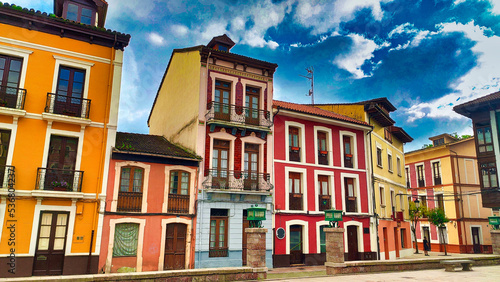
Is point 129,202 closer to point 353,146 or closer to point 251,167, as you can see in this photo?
point 251,167

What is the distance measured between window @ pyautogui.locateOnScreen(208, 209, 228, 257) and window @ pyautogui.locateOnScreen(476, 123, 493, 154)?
71.9ft

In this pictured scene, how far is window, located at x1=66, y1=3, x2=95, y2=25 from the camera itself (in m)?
17.9

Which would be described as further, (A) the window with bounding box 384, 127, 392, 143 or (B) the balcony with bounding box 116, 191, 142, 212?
(A) the window with bounding box 384, 127, 392, 143

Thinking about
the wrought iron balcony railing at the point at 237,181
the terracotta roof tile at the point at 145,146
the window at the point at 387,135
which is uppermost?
the window at the point at 387,135

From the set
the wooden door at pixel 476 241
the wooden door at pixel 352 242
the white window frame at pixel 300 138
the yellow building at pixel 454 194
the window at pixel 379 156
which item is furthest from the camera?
the yellow building at pixel 454 194

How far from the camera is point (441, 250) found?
A: 3666 cm

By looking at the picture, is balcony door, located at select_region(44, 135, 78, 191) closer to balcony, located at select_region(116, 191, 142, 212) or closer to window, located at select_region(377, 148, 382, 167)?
balcony, located at select_region(116, 191, 142, 212)

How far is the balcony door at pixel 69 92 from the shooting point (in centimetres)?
1661

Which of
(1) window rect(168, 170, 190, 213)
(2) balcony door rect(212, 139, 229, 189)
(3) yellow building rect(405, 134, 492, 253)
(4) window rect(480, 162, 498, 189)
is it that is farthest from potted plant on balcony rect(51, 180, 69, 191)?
(3) yellow building rect(405, 134, 492, 253)

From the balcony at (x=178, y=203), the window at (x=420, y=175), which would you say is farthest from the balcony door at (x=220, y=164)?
the window at (x=420, y=175)

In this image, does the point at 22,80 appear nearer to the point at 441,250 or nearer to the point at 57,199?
the point at 57,199

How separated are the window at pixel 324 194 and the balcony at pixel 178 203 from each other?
8860mm

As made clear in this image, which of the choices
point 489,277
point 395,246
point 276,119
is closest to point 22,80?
point 276,119

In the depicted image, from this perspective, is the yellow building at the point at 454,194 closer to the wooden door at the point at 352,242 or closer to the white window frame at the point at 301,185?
the wooden door at the point at 352,242
